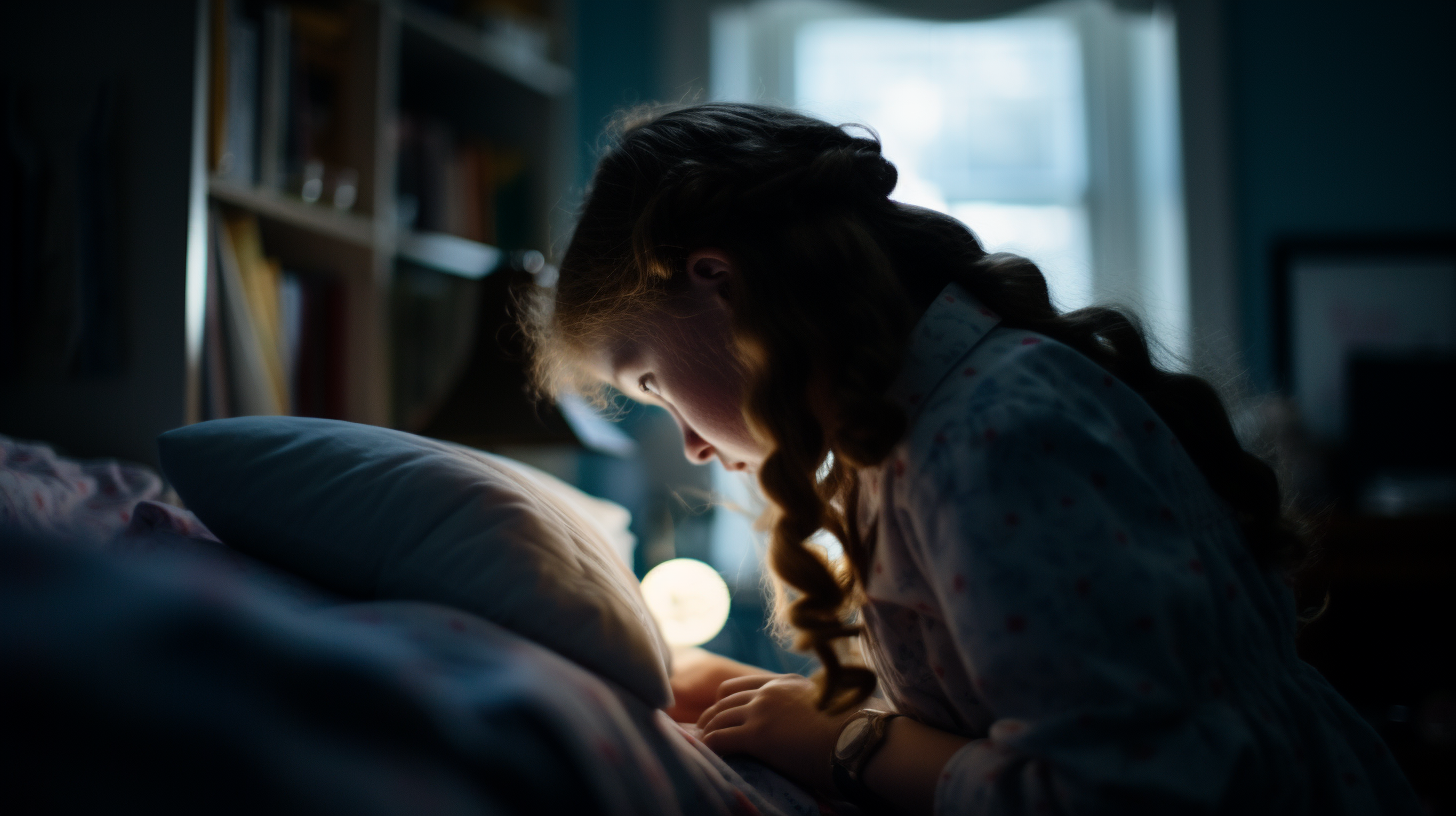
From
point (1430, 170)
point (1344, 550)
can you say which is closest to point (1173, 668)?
point (1344, 550)

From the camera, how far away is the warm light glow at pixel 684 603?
1182 mm

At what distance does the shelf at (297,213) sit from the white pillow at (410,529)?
67 centimetres

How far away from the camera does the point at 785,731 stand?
633 millimetres

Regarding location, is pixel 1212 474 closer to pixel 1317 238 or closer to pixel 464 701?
pixel 464 701

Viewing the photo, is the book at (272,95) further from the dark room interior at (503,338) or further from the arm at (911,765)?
the arm at (911,765)

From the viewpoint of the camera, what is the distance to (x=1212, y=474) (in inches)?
25.5

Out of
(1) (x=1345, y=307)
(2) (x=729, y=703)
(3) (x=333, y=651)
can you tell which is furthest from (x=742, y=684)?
(1) (x=1345, y=307)

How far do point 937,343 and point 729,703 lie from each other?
1.04ft

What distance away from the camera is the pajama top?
17.9 inches

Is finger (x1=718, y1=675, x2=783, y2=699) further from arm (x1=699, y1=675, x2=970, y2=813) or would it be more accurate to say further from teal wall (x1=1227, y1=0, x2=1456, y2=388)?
teal wall (x1=1227, y1=0, x2=1456, y2=388)

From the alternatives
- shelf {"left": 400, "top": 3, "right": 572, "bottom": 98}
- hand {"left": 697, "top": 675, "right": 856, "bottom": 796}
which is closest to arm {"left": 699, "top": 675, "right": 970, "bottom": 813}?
hand {"left": 697, "top": 675, "right": 856, "bottom": 796}

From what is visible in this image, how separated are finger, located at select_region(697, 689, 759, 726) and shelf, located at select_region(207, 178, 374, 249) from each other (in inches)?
35.8

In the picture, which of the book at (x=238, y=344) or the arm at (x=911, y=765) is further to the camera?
the book at (x=238, y=344)

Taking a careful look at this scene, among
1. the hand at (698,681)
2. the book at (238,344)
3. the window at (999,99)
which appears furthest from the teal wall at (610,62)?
the hand at (698,681)
